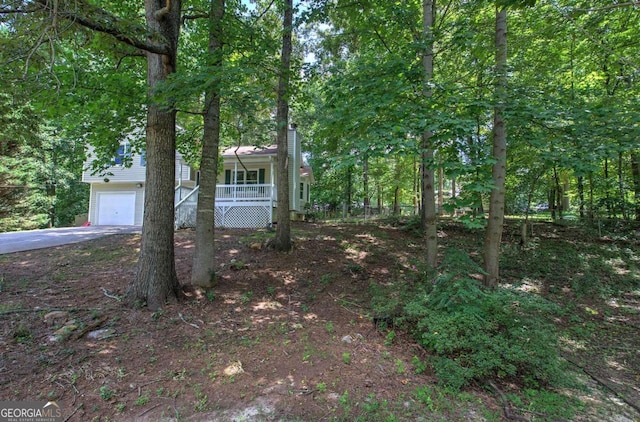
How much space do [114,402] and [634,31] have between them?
1128 cm

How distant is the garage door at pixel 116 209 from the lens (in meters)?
16.0

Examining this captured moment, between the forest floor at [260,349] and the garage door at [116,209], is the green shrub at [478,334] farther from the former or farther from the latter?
the garage door at [116,209]

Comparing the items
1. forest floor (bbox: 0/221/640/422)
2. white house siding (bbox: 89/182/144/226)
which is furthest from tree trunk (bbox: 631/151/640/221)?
white house siding (bbox: 89/182/144/226)

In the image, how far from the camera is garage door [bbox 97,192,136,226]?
52.6 ft

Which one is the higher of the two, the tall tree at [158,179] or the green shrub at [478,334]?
the tall tree at [158,179]

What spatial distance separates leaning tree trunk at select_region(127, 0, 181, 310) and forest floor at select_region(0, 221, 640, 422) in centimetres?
31

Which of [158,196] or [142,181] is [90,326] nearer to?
[158,196]

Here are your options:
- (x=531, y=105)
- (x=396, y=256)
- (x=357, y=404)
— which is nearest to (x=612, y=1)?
(x=531, y=105)

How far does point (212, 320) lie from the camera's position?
4.34 meters

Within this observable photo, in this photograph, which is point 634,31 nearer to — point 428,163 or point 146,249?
point 428,163

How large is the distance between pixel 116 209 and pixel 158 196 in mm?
14499

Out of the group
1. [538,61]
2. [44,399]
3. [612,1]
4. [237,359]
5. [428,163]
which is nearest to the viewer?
[44,399]

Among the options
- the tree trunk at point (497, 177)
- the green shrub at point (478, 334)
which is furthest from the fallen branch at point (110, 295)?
the tree trunk at point (497, 177)

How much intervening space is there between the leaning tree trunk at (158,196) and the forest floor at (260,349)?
1.03ft
